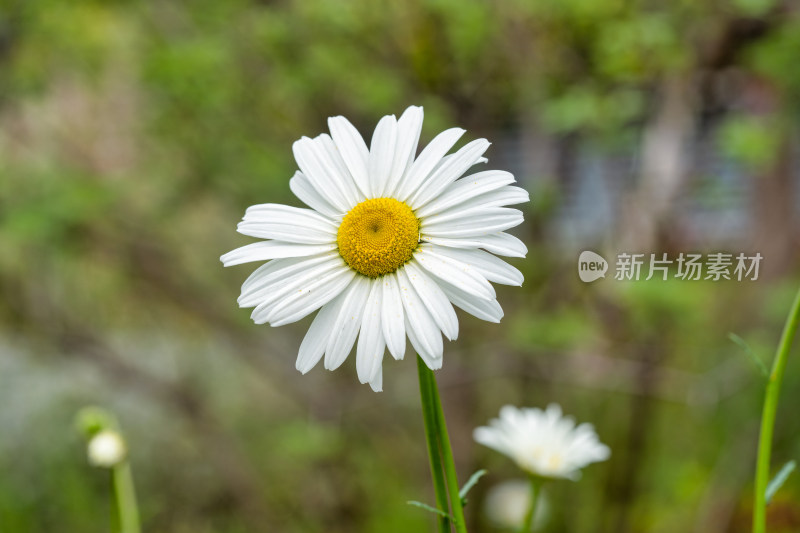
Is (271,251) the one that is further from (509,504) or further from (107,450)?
(509,504)

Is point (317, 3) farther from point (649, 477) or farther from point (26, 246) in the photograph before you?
point (649, 477)

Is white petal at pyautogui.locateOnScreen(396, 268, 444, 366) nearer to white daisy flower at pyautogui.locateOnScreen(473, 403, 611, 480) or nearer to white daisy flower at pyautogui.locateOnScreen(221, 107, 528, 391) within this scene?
white daisy flower at pyautogui.locateOnScreen(221, 107, 528, 391)

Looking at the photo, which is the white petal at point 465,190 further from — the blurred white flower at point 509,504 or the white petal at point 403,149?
the blurred white flower at point 509,504

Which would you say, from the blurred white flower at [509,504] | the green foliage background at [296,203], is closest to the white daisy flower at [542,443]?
the green foliage background at [296,203]

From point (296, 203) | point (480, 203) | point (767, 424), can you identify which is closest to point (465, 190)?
point (480, 203)

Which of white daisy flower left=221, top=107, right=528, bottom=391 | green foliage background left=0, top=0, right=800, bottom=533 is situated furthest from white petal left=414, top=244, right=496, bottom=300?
green foliage background left=0, top=0, right=800, bottom=533

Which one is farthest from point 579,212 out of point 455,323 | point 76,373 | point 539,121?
point 455,323
